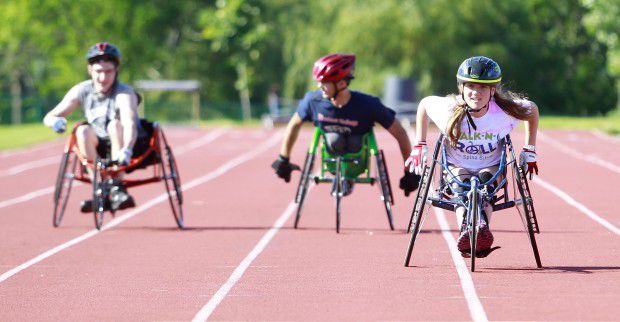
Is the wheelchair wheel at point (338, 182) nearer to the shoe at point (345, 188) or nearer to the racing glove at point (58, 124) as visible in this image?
the shoe at point (345, 188)

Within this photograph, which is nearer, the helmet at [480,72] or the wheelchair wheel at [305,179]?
the helmet at [480,72]

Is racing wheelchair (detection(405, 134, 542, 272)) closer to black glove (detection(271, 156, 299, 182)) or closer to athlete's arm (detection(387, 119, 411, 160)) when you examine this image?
athlete's arm (detection(387, 119, 411, 160))

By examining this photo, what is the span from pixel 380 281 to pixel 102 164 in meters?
4.43

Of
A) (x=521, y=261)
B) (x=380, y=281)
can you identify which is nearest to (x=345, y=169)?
(x=521, y=261)

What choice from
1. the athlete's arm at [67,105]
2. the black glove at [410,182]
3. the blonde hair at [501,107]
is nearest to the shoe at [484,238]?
the blonde hair at [501,107]

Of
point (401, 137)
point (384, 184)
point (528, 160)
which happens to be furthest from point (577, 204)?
point (528, 160)

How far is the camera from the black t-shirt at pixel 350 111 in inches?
500

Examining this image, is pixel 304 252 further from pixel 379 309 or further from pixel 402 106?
pixel 402 106

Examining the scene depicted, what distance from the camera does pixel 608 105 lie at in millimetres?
65438

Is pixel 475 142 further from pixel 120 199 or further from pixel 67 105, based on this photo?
pixel 67 105

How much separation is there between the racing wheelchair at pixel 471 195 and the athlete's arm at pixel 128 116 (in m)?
3.77

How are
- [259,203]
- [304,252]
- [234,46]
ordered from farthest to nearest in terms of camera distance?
[234,46] < [259,203] < [304,252]

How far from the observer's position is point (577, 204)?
16.0 m

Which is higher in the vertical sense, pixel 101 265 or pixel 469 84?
pixel 469 84
